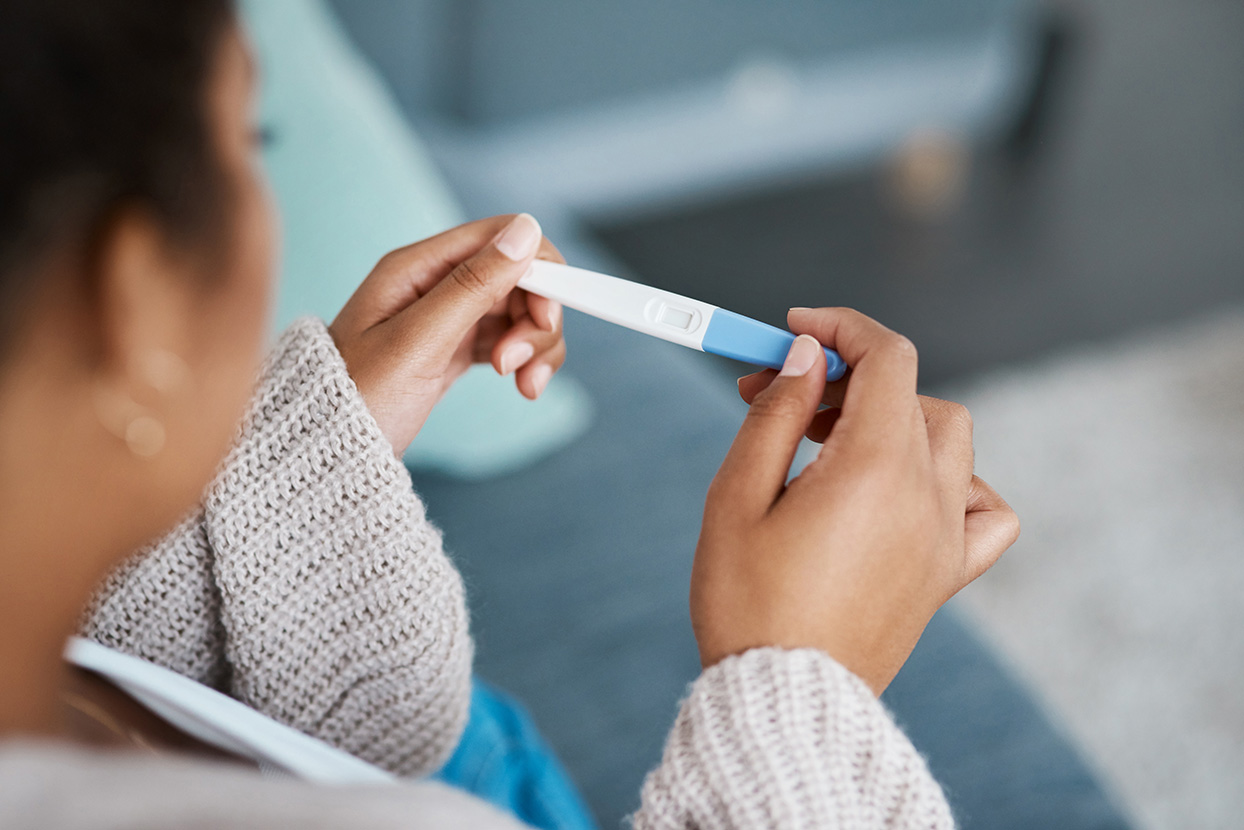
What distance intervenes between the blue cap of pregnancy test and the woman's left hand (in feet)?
0.32

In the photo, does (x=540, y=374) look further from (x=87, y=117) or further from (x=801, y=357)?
(x=87, y=117)

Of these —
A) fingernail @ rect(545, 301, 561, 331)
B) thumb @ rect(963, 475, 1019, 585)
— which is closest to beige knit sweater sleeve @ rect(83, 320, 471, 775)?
fingernail @ rect(545, 301, 561, 331)

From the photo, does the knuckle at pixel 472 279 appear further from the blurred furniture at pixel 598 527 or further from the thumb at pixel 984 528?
the thumb at pixel 984 528

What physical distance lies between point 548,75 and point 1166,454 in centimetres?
114

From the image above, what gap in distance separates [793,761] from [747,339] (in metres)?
0.16

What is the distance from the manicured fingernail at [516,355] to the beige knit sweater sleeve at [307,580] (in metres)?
0.09

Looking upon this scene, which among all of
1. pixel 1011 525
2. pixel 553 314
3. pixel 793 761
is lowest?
pixel 793 761

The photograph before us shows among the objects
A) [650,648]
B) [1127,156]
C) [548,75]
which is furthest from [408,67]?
[1127,156]

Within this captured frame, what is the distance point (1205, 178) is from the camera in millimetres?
1893

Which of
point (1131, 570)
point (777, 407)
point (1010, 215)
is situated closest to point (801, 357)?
point (777, 407)

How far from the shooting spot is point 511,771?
19.6 inches

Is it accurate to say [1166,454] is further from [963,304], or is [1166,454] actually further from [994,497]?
[994,497]

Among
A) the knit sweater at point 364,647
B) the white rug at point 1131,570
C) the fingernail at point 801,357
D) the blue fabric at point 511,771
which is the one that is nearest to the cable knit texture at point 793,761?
the knit sweater at point 364,647

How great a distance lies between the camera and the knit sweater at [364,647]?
29cm
